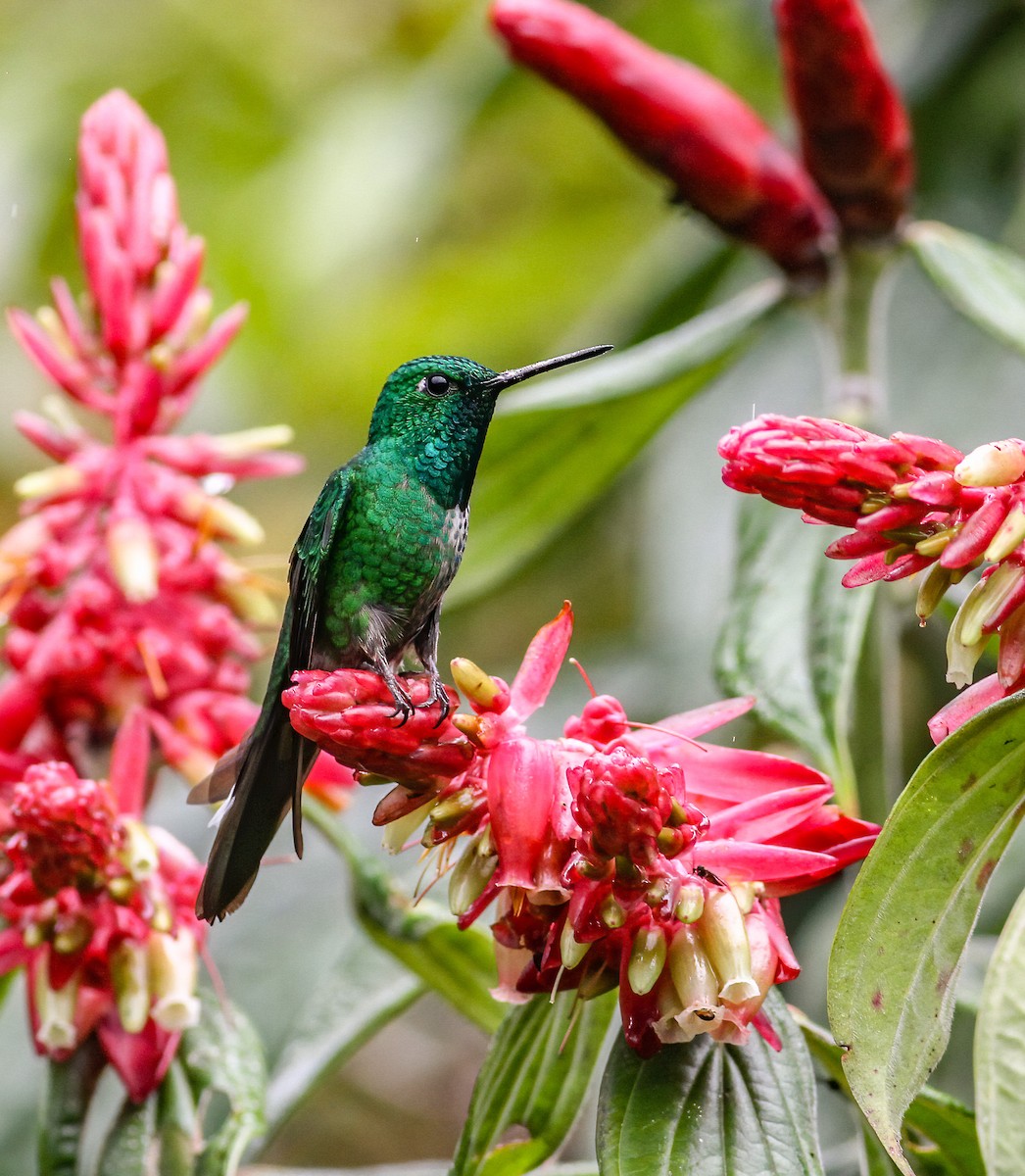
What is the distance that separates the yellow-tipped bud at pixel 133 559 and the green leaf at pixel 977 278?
83 centimetres

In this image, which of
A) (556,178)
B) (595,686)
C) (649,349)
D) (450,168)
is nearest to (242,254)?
(450,168)

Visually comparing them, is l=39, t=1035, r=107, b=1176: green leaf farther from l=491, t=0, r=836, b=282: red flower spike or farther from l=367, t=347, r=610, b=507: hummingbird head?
l=491, t=0, r=836, b=282: red flower spike

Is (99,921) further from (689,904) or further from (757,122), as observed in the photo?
(757,122)

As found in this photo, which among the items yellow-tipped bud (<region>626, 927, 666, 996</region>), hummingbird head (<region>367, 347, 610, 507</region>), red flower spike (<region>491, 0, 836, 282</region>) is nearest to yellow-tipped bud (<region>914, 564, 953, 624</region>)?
yellow-tipped bud (<region>626, 927, 666, 996</region>)

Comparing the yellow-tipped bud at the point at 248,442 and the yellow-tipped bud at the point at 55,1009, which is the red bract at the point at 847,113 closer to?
the yellow-tipped bud at the point at 248,442

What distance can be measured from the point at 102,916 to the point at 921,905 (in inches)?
24.2

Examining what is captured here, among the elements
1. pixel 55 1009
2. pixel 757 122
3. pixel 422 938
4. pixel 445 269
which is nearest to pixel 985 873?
pixel 422 938

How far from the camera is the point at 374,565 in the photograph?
0.99 metres

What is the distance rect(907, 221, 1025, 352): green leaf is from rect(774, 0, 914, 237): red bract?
57 mm

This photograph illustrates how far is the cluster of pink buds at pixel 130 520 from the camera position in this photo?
1190 mm

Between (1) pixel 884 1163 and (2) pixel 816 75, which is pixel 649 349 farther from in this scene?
(1) pixel 884 1163

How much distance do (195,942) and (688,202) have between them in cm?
92

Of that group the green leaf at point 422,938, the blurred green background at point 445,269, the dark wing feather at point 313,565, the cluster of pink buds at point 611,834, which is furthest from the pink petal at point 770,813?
the blurred green background at point 445,269

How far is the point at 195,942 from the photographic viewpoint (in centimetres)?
116
